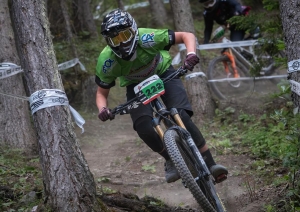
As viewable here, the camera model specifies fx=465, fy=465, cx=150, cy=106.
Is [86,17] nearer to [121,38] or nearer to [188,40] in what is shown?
[188,40]

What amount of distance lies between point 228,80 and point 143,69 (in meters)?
4.73

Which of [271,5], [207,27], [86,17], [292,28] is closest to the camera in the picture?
[292,28]

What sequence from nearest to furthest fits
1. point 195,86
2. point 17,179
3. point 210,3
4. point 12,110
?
point 17,179 → point 12,110 → point 195,86 → point 210,3

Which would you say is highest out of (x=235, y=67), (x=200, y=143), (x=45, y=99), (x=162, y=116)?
(x=45, y=99)

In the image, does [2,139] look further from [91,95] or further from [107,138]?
[91,95]

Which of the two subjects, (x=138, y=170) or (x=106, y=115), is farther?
(x=138, y=170)

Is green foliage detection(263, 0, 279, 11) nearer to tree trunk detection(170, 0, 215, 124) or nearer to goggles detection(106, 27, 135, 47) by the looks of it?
tree trunk detection(170, 0, 215, 124)

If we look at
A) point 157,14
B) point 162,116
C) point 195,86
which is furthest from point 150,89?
point 157,14

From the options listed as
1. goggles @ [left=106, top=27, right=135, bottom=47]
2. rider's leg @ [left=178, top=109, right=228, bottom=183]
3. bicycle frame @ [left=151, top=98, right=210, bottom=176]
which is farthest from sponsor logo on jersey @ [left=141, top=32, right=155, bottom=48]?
rider's leg @ [left=178, top=109, right=228, bottom=183]

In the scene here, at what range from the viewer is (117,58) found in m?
4.64

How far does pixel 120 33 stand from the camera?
170 inches

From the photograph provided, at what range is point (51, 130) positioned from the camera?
3.81 metres

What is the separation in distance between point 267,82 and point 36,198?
6.86 m

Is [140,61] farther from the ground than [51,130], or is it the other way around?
[140,61]
